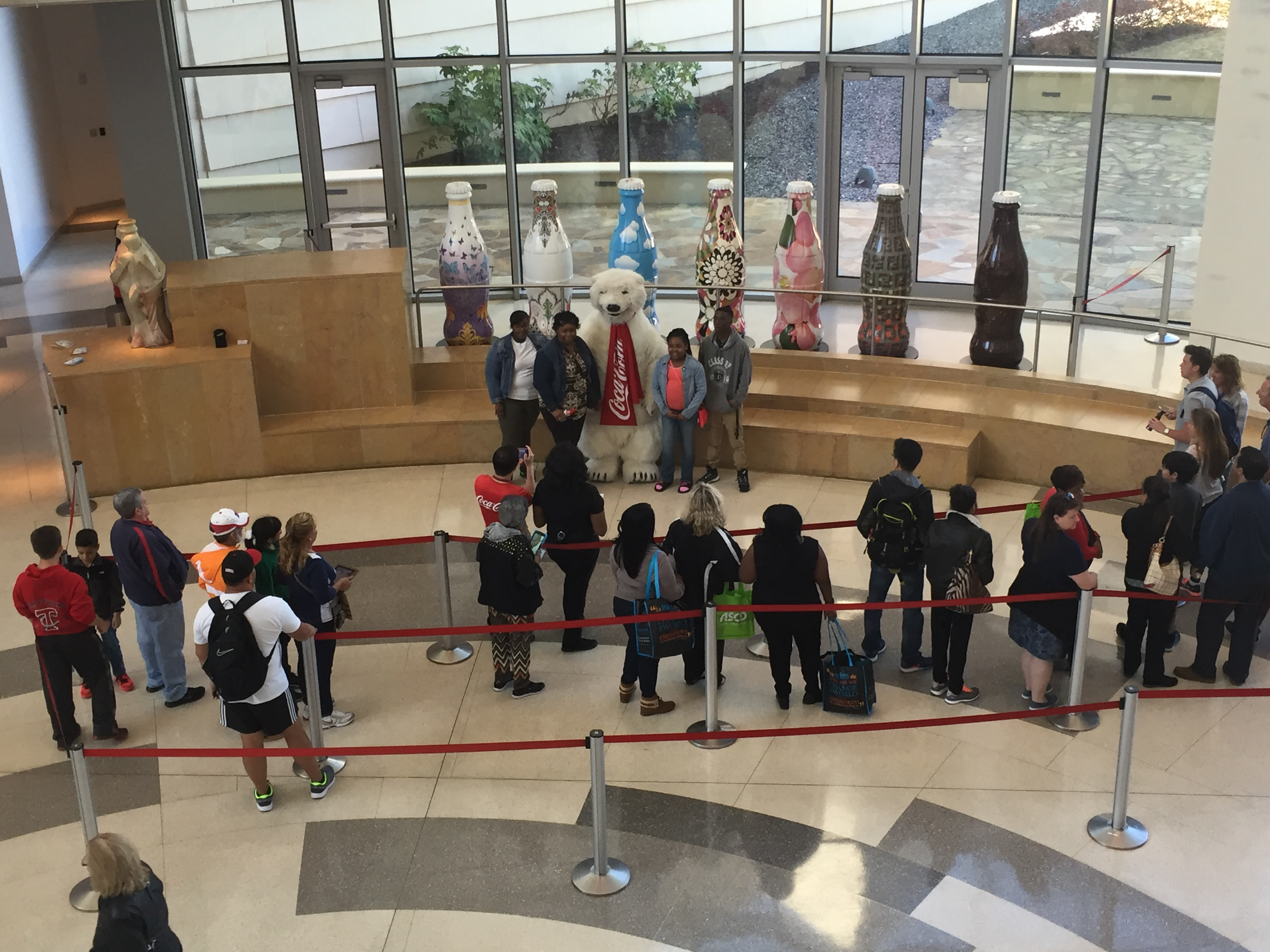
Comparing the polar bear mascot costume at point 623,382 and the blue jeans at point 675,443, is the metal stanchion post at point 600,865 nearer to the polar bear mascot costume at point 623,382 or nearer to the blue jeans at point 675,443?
the blue jeans at point 675,443

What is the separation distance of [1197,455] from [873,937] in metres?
3.44

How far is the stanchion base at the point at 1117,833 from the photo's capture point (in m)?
6.02

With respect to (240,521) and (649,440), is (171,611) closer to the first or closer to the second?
(240,521)

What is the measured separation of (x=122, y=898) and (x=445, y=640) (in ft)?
11.0

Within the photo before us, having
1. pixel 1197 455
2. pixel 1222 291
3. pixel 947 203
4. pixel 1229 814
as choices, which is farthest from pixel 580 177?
pixel 1229 814

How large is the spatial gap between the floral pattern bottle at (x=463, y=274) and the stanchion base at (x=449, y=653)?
3.93m

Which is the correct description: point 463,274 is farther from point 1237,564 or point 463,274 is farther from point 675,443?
point 1237,564

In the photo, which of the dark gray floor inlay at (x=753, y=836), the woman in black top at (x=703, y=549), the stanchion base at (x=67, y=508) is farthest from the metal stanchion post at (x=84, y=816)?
the stanchion base at (x=67, y=508)

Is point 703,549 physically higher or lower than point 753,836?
higher

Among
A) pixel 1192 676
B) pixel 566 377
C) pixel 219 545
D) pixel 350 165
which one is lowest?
pixel 1192 676

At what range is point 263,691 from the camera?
6062mm

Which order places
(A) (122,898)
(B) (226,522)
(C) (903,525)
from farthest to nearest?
(C) (903,525) < (B) (226,522) < (A) (122,898)

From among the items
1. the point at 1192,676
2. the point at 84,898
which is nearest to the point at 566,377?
the point at 1192,676

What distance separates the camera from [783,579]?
6695mm
